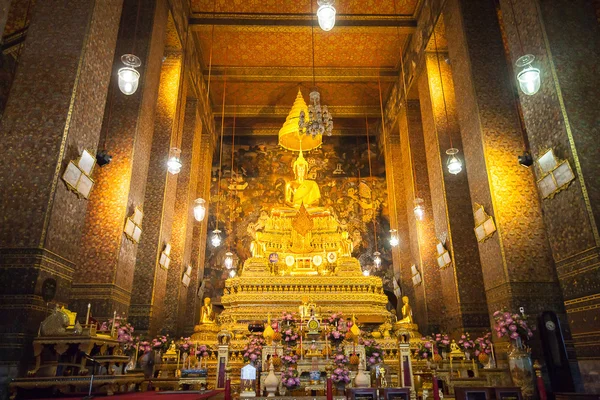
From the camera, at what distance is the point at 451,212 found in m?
9.45

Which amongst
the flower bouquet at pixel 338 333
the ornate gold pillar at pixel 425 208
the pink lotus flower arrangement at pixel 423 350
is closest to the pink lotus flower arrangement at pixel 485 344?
the pink lotus flower arrangement at pixel 423 350

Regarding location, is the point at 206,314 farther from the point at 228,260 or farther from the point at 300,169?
the point at 300,169

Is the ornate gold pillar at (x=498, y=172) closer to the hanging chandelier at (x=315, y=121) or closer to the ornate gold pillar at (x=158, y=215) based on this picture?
the hanging chandelier at (x=315, y=121)

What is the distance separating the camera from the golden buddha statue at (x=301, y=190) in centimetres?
1482

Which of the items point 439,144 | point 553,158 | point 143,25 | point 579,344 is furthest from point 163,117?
point 579,344

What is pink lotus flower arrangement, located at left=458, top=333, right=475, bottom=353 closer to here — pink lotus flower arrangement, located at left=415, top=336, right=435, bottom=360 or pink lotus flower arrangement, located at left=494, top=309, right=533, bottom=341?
pink lotus flower arrangement, located at left=415, top=336, right=435, bottom=360

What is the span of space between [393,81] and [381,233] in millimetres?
5615

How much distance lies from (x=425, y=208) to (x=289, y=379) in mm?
7748

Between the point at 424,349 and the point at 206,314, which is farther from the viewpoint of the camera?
the point at 206,314

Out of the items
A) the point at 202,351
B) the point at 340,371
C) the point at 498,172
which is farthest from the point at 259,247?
the point at 498,172

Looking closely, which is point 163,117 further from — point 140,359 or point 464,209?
point 464,209

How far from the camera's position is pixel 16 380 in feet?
13.5

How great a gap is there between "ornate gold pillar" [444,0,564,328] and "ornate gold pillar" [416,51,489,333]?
1171mm

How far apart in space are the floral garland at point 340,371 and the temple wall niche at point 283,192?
9.33m
